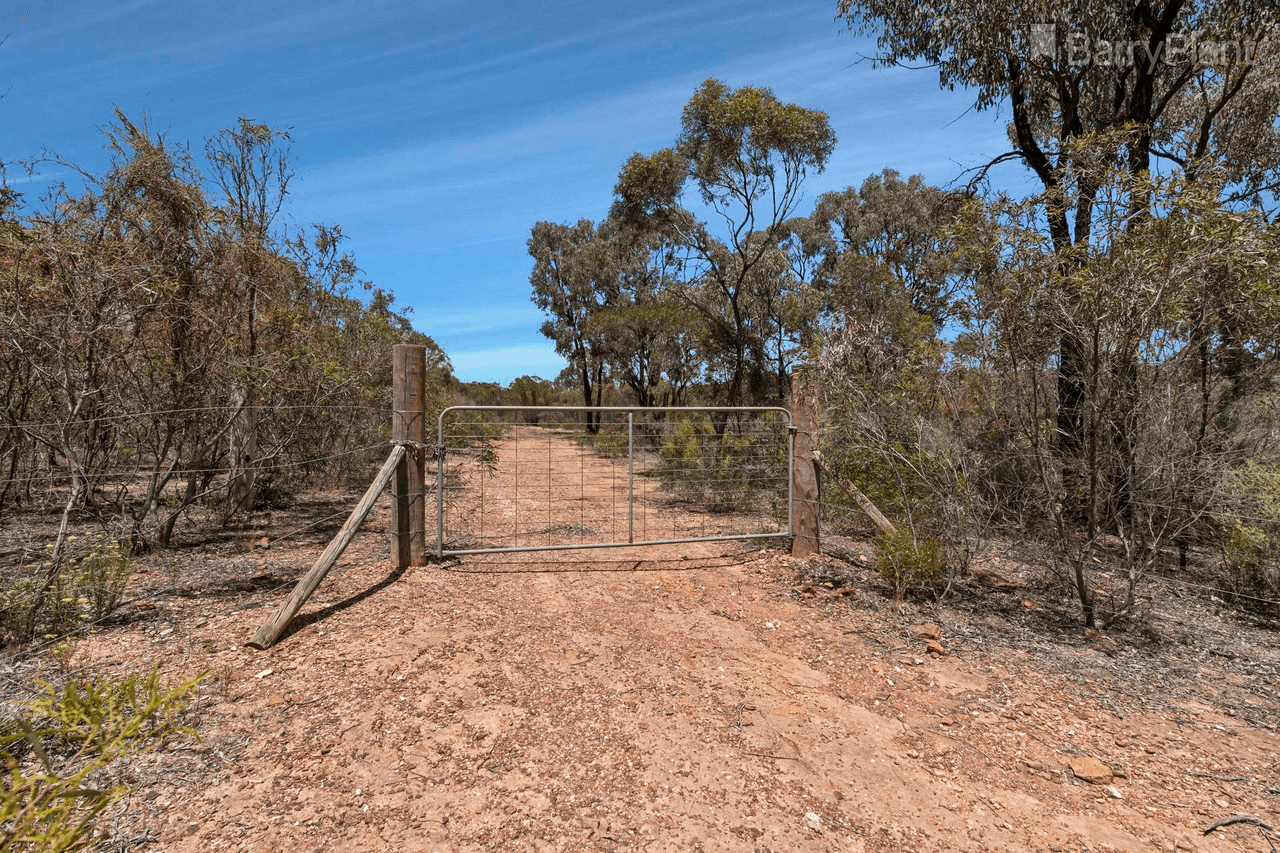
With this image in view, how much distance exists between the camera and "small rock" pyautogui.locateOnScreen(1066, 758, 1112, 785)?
119 inches

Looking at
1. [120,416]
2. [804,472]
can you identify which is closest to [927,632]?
[804,472]

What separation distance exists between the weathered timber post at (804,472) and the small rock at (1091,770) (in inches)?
131

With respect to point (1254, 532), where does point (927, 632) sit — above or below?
below

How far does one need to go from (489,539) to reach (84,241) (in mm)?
4188

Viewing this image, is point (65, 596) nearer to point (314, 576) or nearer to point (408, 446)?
point (314, 576)

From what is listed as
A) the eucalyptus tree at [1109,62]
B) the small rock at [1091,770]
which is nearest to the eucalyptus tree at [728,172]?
the eucalyptus tree at [1109,62]

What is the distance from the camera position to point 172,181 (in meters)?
5.72

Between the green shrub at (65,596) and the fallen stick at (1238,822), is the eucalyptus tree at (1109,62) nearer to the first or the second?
the fallen stick at (1238,822)

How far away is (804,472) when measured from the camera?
251 inches

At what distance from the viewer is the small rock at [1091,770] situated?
3035 mm

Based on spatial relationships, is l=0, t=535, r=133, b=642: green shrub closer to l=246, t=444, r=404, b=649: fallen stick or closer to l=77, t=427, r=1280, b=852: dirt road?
l=77, t=427, r=1280, b=852: dirt road

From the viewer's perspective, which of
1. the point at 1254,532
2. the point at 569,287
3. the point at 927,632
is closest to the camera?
the point at 927,632

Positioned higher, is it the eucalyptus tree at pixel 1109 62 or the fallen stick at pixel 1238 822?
the eucalyptus tree at pixel 1109 62

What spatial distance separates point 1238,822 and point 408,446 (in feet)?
17.5
